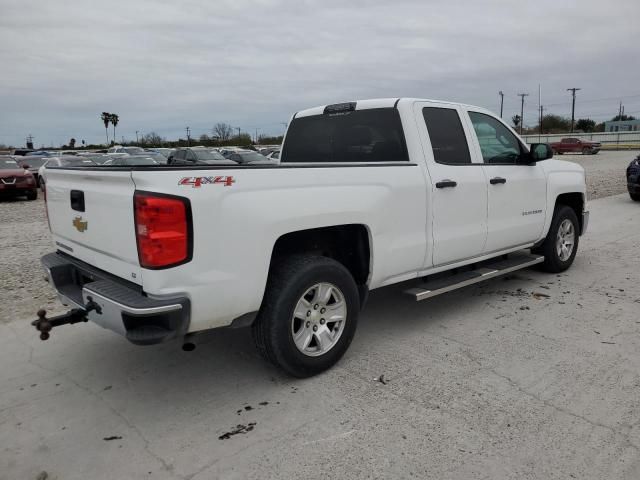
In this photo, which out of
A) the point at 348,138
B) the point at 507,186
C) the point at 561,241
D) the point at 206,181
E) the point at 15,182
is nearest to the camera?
the point at 206,181

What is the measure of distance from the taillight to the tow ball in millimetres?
515

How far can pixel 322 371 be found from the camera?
3.75 meters

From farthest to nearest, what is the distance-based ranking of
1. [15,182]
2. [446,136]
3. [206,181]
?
[15,182] → [446,136] → [206,181]

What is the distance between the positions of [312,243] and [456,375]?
55.2 inches

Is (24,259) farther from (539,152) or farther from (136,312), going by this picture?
(539,152)

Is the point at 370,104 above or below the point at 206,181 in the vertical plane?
above

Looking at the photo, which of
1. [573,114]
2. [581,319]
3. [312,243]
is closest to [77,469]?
[312,243]

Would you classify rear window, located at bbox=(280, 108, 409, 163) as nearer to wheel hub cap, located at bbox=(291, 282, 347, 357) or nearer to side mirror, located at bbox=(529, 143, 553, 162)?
wheel hub cap, located at bbox=(291, 282, 347, 357)

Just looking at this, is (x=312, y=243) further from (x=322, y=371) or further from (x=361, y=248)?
(x=322, y=371)

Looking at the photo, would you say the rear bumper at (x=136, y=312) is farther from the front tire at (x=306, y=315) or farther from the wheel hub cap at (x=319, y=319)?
the wheel hub cap at (x=319, y=319)

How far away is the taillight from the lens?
2805 millimetres

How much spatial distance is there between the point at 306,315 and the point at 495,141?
114 inches

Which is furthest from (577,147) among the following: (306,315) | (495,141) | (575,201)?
(306,315)

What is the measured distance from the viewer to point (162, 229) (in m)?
2.82
